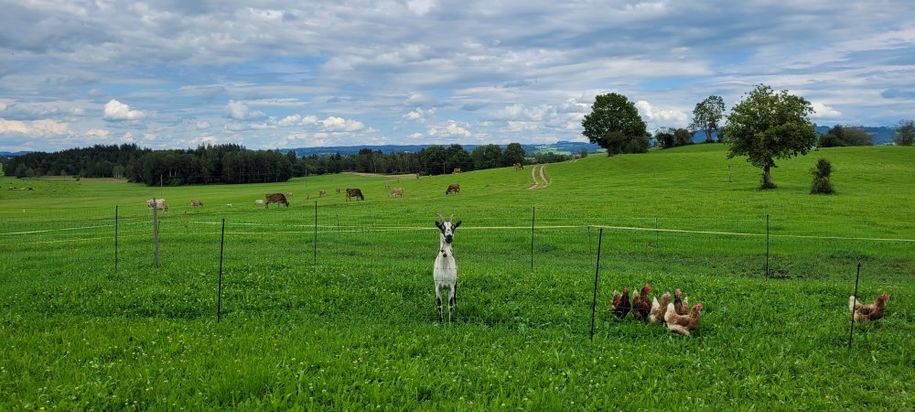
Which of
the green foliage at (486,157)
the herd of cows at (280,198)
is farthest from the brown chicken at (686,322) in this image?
the green foliage at (486,157)

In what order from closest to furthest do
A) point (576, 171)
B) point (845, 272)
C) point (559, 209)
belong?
point (845, 272) → point (559, 209) → point (576, 171)

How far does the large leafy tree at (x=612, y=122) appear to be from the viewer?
9956 cm

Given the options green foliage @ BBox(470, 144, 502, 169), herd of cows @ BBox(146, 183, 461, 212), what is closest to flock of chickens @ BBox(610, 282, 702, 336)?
herd of cows @ BBox(146, 183, 461, 212)

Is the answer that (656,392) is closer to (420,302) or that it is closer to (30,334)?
(420,302)

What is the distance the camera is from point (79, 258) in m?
21.4

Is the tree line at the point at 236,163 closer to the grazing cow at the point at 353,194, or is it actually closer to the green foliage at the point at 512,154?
the green foliage at the point at 512,154

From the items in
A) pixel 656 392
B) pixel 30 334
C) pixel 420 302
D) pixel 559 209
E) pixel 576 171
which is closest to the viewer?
pixel 656 392

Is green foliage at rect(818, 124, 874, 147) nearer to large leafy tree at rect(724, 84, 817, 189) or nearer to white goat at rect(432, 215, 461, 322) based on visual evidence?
large leafy tree at rect(724, 84, 817, 189)

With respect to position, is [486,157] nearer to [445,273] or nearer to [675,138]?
[675,138]

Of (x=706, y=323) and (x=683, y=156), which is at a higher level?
(x=683, y=156)

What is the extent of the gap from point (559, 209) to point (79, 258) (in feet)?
88.9

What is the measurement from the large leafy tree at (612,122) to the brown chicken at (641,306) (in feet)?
297

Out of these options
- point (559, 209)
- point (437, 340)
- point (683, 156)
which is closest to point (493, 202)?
point (559, 209)

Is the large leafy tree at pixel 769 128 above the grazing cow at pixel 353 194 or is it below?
above
